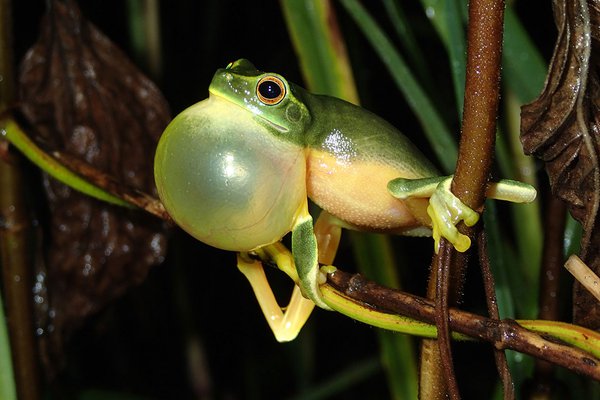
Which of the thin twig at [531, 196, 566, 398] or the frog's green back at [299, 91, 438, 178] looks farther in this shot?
the thin twig at [531, 196, 566, 398]

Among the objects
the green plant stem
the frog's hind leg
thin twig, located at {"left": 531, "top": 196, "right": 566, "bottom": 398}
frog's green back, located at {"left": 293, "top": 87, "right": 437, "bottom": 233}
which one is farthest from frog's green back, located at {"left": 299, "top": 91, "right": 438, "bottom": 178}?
the green plant stem

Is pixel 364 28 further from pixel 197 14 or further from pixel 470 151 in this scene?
pixel 197 14

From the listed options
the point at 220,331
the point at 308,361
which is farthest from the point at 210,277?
the point at 308,361

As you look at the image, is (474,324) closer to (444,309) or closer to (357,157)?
(444,309)

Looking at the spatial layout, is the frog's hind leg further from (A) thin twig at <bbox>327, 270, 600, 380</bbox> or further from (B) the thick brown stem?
(B) the thick brown stem

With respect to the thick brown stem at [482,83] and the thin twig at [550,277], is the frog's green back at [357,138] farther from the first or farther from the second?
the thin twig at [550,277]

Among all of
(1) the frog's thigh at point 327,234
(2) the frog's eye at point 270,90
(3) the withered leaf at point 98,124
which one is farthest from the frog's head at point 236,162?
(3) the withered leaf at point 98,124

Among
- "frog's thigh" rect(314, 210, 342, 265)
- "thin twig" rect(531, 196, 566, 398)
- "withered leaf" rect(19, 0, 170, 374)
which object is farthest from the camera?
"withered leaf" rect(19, 0, 170, 374)

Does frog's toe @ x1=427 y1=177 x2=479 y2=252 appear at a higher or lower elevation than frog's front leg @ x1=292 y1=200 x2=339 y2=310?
higher
